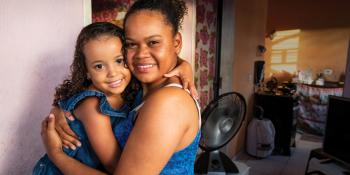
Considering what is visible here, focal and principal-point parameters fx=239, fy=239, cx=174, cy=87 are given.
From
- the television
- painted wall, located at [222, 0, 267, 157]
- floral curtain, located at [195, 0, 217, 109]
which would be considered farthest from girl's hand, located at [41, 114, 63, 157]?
painted wall, located at [222, 0, 267, 157]

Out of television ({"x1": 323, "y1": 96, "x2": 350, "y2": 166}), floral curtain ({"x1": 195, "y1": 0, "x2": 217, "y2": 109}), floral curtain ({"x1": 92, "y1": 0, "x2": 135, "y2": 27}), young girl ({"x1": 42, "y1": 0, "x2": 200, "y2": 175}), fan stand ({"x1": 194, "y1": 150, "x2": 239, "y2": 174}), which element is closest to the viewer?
young girl ({"x1": 42, "y1": 0, "x2": 200, "y2": 175})

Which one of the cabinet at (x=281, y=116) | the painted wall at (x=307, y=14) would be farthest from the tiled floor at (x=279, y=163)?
the painted wall at (x=307, y=14)

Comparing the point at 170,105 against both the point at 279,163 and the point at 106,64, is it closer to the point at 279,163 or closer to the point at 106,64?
the point at 106,64

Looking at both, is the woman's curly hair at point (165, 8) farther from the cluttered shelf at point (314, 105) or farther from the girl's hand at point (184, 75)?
the cluttered shelf at point (314, 105)

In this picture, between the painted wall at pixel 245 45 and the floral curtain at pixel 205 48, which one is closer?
the floral curtain at pixel 205 48

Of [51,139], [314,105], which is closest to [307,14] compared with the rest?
[314,105]

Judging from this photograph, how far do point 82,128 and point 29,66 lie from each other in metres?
0.38

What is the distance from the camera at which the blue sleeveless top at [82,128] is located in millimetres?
761

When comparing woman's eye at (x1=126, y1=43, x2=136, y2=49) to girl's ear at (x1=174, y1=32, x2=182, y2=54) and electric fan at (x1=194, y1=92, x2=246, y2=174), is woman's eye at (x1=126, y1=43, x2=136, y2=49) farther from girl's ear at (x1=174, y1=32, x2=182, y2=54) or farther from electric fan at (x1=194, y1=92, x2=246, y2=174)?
electric fan at (x1=194, y1=92, x2=246, y2=174)

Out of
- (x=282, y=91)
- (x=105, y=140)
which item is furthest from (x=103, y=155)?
(x=282, y=91)

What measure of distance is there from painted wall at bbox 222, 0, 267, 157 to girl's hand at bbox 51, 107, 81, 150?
236 centimetres

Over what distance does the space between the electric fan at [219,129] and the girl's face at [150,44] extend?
2.57 feet

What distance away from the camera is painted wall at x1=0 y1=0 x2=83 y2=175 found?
34.8 inches

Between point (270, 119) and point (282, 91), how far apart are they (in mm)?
558
